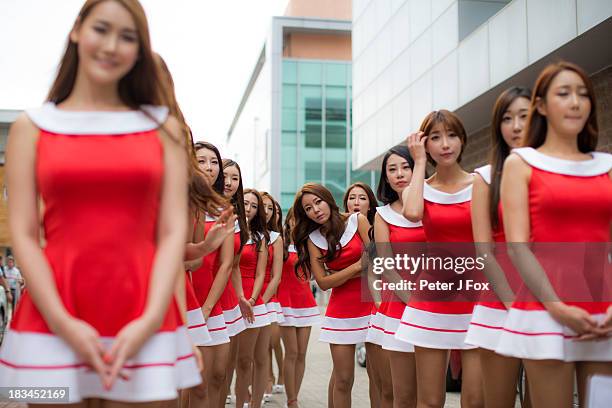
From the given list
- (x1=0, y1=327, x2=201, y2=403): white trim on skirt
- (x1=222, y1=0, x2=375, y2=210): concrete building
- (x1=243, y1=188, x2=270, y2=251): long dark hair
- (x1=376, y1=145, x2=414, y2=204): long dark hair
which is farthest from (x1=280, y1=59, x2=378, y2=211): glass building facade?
(x1=0, y1=327, x2=201, y2=403): white trim on skirt

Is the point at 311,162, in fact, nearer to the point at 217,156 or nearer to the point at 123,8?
the point at 217,156

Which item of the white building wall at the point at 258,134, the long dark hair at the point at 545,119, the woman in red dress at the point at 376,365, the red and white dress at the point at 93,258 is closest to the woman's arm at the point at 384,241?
the woman in red dress at the point at 376,365

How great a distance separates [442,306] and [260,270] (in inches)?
138

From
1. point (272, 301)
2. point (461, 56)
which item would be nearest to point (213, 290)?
point (272, 301)

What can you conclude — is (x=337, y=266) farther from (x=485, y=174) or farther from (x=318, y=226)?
(x=485, y=174)

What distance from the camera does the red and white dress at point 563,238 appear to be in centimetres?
305

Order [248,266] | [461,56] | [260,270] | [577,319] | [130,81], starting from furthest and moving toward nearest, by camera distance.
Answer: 1. [461,56]
2. [248,266]
3. [260,270]
4. [577,319]
5. [130,81]

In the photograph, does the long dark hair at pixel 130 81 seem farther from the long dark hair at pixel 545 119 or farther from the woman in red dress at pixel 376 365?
the woman in red dress at pixel 376 365

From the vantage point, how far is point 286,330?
9.18m

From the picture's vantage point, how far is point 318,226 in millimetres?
7070

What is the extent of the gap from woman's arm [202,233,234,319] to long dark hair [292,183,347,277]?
1171mm

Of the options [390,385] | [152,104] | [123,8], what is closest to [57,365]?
[152,104]

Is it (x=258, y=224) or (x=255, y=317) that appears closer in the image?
(x=255, y=317)

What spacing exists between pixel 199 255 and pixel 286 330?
5.80m
